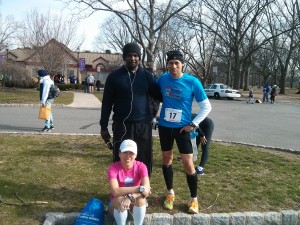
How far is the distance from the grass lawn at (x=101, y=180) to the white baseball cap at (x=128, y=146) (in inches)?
39.1

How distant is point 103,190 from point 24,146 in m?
3.36

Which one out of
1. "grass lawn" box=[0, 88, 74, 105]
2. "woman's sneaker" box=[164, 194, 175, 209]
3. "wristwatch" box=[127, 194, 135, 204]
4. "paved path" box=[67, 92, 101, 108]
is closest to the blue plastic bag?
"wristwatch" box=[127, 194, 135, 204]

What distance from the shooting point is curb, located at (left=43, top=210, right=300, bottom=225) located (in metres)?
3.94

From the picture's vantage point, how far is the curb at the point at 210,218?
3938 millimetres

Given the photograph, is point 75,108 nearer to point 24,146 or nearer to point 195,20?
point 24,146

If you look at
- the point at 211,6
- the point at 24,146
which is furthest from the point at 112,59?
the point at 24,146

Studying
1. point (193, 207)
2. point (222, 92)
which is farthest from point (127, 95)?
point (222, 92)

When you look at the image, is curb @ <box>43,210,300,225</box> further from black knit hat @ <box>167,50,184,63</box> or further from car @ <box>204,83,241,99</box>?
car @ <box>204,83,241,99</box>

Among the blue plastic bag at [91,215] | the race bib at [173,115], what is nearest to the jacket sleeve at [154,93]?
the race bib at [173,115]

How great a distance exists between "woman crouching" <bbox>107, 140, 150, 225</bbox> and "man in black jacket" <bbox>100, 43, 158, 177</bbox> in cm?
30

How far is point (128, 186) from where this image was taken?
3793 millimetres

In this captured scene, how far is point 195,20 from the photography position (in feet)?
115

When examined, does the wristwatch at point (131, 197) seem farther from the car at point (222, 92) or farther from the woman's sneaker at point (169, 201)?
the car at point (222, 92)

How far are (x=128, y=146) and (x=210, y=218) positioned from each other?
1.40 m
